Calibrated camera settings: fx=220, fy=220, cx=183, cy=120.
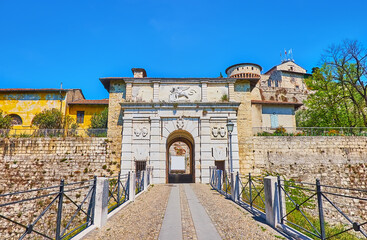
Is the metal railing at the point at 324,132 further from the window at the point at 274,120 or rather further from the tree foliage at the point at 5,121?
the tree foliage at the point at 5,121

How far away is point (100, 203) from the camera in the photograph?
18.9ft

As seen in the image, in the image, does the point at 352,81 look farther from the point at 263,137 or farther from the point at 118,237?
the point at 118,237

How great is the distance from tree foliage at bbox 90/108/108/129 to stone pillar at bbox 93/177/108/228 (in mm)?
17324

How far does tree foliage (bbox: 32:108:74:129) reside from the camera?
2103 centimetres

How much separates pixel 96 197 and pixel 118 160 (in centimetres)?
1322

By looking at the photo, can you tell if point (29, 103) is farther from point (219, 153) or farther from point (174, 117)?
point (219, 153)

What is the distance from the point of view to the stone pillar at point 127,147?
59.2 ft

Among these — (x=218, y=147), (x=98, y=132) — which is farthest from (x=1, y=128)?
(x=218, y=147)

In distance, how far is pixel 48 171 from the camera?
17.8 m

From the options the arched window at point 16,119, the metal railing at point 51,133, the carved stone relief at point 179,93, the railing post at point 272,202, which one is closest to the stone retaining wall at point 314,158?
the carved stone relief at point 179,93

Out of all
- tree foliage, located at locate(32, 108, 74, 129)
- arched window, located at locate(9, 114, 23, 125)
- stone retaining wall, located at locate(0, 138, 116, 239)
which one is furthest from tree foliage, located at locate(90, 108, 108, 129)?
arched window, located at locate(9, 114, 23, 125)

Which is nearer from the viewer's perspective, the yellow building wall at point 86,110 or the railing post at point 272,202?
the railing post at point 272,202

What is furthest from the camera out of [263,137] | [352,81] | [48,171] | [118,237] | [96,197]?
[352,81]

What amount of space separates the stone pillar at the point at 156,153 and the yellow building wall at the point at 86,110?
865cm
